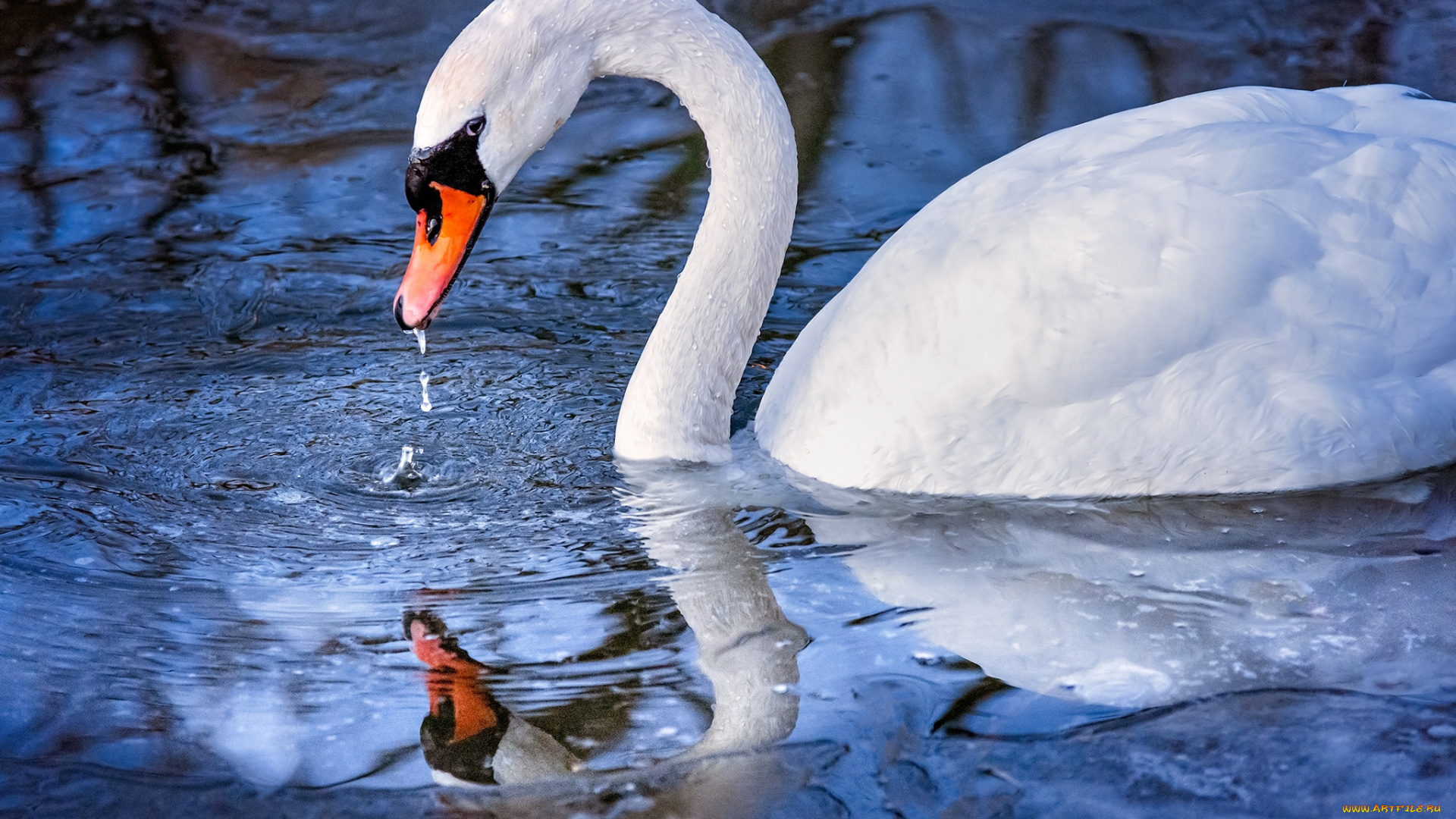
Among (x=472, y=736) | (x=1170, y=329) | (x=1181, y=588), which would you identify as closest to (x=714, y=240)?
(x=1170, y=329)

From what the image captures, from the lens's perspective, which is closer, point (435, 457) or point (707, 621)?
point (707, 621)

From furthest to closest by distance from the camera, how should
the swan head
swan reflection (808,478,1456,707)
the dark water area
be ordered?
the swan head
swan reflection (808,478,1456,707)
the dark water area

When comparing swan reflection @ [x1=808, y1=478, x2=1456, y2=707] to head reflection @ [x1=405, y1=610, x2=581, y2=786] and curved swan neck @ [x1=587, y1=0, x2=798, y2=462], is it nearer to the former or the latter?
curved swan neck @ [x1=587, y1=0, x2=798, y2=462]

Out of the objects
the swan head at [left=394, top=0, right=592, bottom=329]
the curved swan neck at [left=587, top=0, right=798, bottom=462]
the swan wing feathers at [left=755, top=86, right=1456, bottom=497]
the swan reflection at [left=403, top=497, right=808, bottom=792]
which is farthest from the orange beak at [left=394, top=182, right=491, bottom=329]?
the swan wing feathers at [left=755, top=86, right=1456, bottom=497]

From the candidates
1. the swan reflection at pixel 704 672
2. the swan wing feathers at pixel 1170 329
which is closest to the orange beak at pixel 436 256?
the swan reflection at pixel 704 672

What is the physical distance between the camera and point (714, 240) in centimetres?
438

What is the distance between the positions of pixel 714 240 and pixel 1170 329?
1215 mm

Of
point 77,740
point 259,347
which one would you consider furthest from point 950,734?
point 259,347

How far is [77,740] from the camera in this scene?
3229 millimetres

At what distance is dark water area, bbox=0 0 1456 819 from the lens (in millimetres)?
3076

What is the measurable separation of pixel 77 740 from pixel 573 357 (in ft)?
7.32

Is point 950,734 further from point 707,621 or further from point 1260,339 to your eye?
point 1260,339

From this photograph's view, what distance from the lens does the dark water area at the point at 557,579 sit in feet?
10.1

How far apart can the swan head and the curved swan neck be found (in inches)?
9.8
